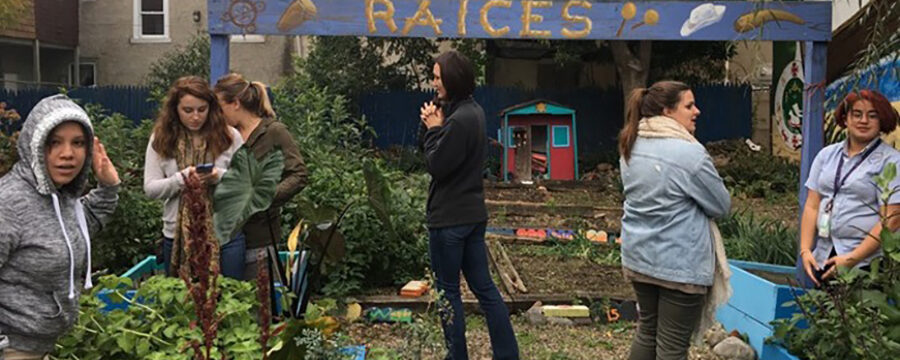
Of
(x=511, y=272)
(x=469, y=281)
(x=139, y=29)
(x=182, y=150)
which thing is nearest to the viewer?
(x=182, y=150)

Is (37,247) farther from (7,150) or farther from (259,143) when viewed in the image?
(7,150)

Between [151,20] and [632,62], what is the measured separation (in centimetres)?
1410

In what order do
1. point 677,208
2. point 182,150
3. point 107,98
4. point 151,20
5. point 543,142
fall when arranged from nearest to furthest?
point 677,208 < point 182,150 < point 543,142 < point 107,98 < point 151,20

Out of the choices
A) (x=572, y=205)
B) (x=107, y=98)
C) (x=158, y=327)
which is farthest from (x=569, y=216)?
(x=107, y=98)

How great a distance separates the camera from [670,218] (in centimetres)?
358

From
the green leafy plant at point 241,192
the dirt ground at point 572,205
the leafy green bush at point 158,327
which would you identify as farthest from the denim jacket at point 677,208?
the dirt ground at point 572,205

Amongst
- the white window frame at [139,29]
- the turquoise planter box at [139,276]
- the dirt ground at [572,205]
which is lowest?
the dirt ground at [572,205]

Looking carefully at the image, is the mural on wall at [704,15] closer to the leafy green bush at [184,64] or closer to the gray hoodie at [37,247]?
the gray hoodie at [37,247]

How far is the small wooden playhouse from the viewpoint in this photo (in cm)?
1395

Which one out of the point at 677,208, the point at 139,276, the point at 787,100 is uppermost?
the point at 787,100

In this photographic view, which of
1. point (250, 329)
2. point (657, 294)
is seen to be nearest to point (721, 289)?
point (657, 294)

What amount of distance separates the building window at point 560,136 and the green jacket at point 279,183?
10.2m

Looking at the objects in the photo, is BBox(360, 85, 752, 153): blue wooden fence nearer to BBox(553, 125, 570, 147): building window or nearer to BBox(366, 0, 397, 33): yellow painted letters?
BBox(553, 125, 570, 147): building window

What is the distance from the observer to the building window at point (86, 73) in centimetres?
2277
